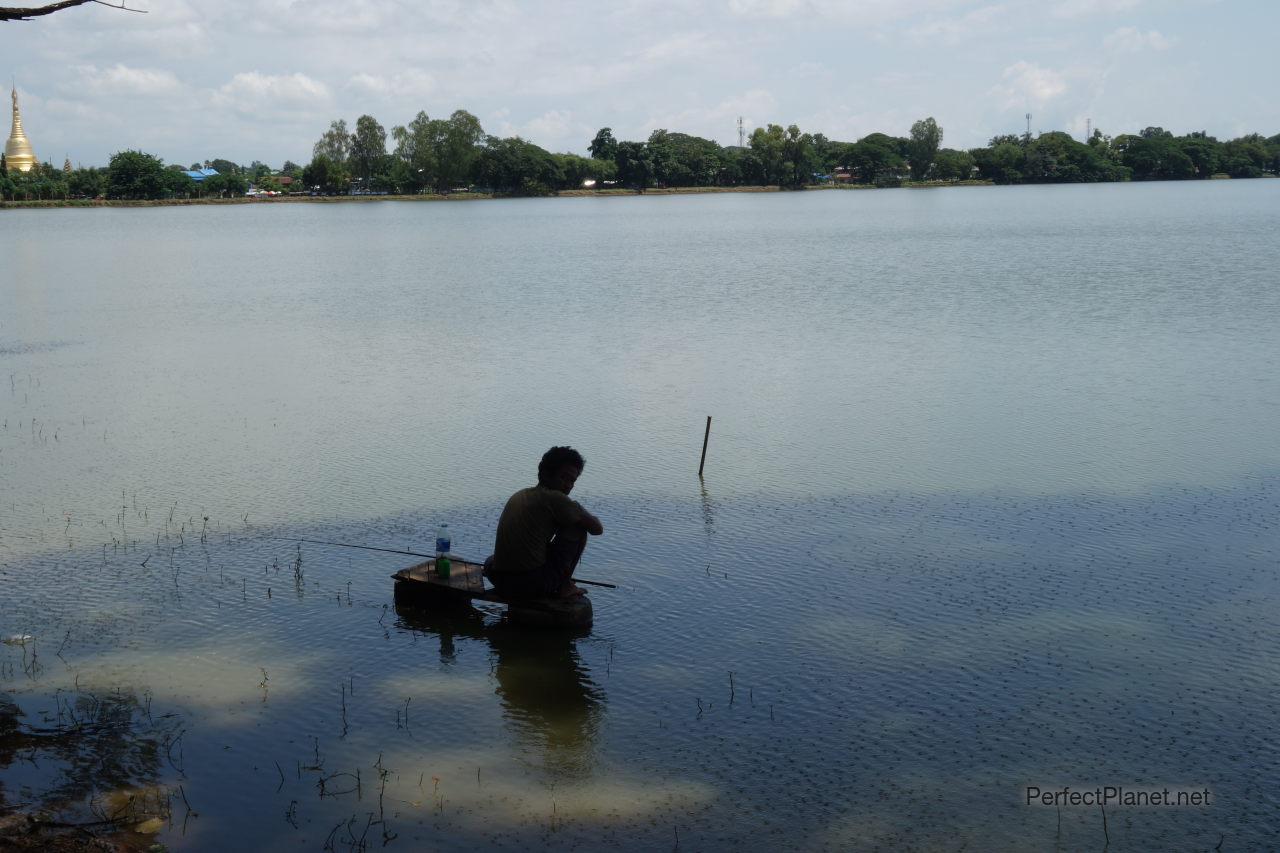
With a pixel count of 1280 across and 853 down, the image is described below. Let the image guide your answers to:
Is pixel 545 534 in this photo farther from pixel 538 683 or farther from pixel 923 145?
pixel 923 145

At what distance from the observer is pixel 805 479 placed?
1542cm

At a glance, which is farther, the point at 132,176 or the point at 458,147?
the point at 458,147

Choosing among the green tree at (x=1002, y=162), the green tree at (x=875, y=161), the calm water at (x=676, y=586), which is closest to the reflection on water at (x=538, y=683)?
the calm water at (x=676, y=586)

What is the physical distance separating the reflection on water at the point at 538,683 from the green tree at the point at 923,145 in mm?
191066

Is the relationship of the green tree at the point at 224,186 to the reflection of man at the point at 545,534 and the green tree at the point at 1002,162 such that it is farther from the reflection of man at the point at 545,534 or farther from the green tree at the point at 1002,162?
the reflection of man at the point at 545,534

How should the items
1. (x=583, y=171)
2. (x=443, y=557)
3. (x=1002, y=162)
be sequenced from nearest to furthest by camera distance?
(x=443, y=557)
(x=583, y=171)
(x=1002, y=162)

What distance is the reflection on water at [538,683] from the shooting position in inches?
334

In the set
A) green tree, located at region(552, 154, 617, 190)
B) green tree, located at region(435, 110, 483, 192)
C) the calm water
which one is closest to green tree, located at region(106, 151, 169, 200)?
green tree, located at region(435, 110, 483, 192)

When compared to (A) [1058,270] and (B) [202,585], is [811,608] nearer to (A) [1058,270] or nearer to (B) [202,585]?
(B) [202,585]

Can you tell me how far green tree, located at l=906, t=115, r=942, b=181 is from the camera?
626 ft

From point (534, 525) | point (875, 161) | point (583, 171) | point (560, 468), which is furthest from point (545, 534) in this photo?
point (875, 161)

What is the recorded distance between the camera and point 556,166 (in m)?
167

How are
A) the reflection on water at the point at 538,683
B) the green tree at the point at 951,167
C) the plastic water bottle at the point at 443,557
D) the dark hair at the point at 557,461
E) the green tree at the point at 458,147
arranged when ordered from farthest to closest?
the green tree at the point at 951,167
the green tree at the point at 458,147
the plastic water bottle at the point at 443,557
the dark hair at the point at 557,461
the reflection on water at the point at 538,683

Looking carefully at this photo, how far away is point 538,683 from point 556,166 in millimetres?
162466
